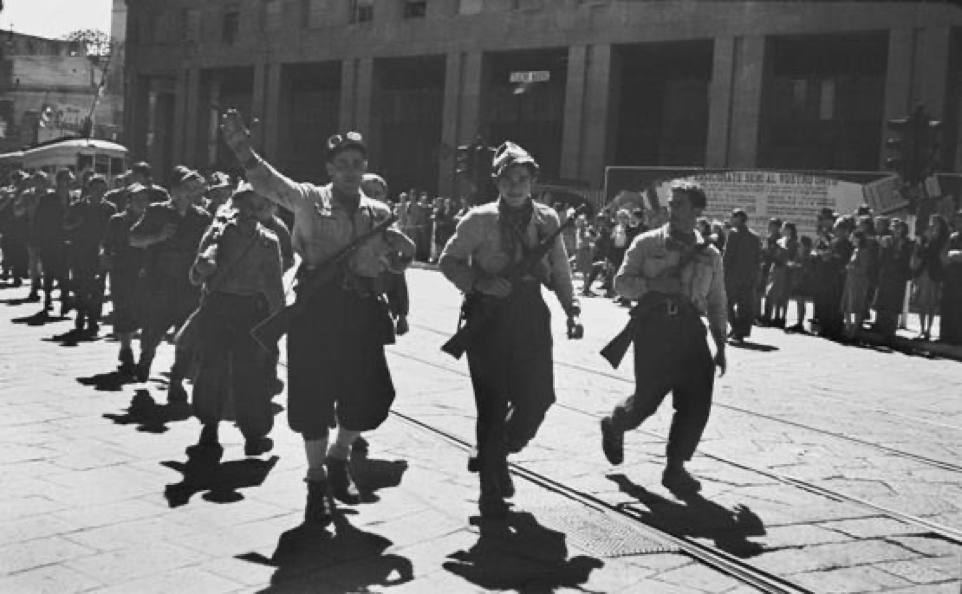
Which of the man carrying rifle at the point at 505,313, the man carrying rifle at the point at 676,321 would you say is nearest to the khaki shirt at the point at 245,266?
the man carrying rifle at the point at 505,313

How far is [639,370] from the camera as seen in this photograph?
631cm

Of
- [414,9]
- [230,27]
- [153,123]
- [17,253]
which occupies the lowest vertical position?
[17,253]

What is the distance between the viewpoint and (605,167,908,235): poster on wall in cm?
2247

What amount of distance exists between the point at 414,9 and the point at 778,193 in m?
24.2

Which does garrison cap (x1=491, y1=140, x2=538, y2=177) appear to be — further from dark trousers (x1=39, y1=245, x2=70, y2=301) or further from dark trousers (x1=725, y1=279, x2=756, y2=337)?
dark trousers (x1=725, y1=279, x2=756, y2=337)

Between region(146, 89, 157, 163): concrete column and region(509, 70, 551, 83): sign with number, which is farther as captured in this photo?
region(146, 89, 157, 163): concrete column

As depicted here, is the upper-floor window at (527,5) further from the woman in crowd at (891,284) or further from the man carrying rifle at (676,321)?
the man carrying rifle at (676,321)

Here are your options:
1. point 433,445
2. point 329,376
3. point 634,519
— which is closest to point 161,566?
point 329,376

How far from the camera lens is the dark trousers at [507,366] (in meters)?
5.52

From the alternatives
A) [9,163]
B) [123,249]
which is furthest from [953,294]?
[9,163]

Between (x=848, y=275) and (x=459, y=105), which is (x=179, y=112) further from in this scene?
(x=848, y=275)

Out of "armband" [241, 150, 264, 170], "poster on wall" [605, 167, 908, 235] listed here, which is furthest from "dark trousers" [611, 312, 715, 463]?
"poster on wall" [605, 167, 908, 235]

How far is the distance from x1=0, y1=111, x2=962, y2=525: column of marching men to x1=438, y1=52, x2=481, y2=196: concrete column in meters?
34.1

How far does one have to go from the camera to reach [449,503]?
18.4 feet
